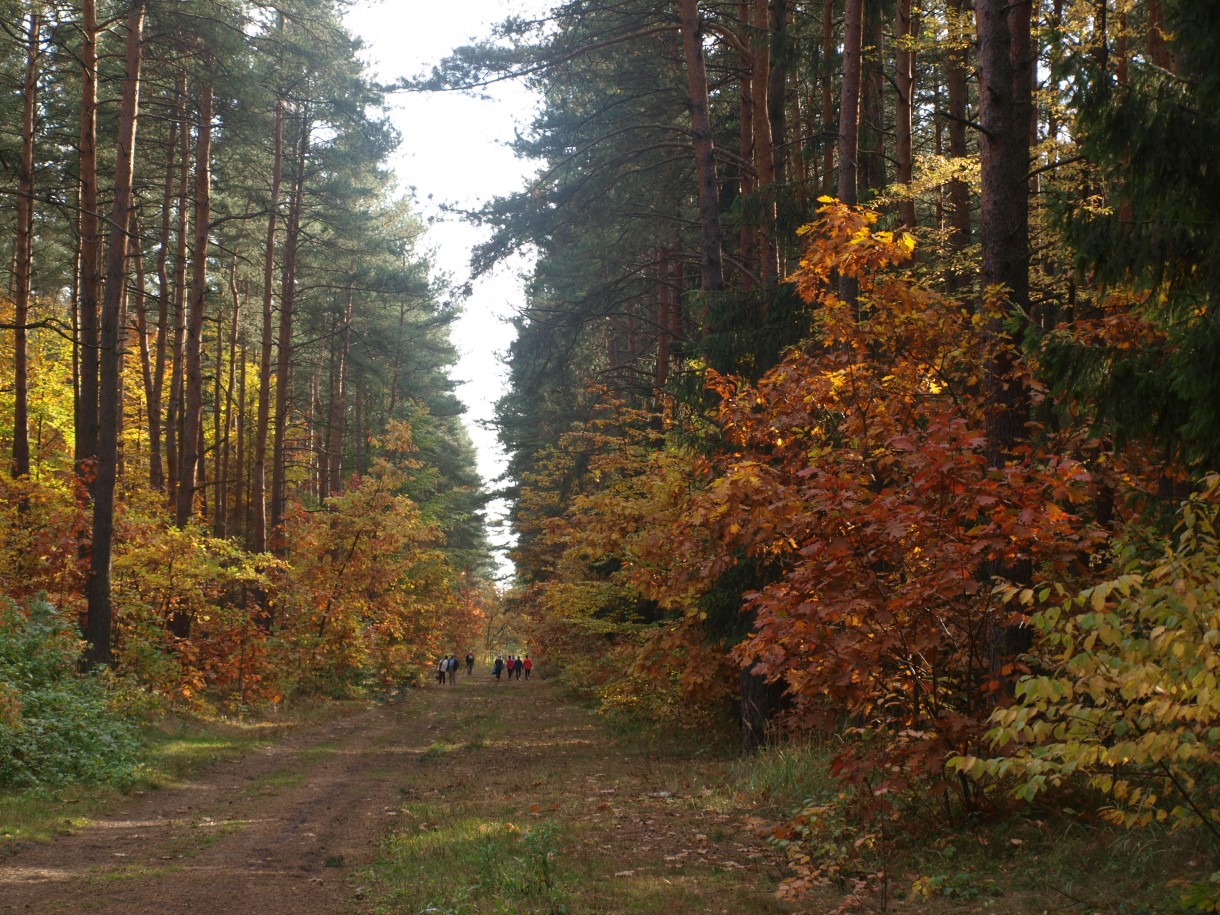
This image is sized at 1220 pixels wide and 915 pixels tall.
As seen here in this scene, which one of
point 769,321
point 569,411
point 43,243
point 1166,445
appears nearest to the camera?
point 1166,445

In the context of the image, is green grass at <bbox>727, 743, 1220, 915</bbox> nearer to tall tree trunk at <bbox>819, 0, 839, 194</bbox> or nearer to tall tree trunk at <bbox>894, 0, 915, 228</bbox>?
tall tree trunk at <bbox>894, 0, 915, 228</bbox>

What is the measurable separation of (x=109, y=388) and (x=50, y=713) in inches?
236

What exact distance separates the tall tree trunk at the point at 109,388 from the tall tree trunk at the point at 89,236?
45 cm

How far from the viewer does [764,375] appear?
465 inches

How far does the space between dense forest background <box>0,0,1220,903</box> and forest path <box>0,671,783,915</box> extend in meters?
1.17

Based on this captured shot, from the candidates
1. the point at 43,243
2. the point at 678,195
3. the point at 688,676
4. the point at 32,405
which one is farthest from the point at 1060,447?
the point at 43,243

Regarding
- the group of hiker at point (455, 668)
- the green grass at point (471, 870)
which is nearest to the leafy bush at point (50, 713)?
the green grass at point (471, 870)

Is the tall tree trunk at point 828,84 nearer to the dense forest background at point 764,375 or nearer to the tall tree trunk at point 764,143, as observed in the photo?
the dense forest background at point 764,375

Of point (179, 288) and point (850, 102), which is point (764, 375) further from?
point (179, 288)

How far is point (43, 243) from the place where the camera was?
30.0 metres

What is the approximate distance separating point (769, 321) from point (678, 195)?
8073 mm

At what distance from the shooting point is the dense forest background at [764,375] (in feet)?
20.7

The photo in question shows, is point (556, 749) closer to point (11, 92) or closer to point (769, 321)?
point (769, 321)

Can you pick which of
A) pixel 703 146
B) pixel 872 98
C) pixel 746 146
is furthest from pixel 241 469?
pixel 872 98
